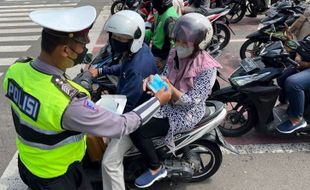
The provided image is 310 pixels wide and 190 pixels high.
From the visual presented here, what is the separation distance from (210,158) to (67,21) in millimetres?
2347

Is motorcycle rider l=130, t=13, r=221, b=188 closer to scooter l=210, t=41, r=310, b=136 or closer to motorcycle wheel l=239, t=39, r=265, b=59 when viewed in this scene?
scooter l=210, t=41, r=310, b=136

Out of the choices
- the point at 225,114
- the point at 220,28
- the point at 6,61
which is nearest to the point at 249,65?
the point at 225,114

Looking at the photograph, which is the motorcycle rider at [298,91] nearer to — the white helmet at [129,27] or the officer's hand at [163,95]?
the white helmet at [129,27]

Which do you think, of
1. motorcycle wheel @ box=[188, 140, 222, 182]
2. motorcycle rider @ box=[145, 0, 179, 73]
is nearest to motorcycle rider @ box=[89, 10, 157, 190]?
motorcycle wheel @ box=[188, 140, 222, 182]

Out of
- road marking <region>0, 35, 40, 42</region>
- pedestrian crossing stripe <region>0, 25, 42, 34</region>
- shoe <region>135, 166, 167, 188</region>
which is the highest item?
shoe <region>135, 166, 167, 188</region>

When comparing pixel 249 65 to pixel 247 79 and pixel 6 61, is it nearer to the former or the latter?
pixel 247 79

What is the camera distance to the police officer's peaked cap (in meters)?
2.18

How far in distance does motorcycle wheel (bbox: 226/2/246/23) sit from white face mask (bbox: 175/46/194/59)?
7.66 m

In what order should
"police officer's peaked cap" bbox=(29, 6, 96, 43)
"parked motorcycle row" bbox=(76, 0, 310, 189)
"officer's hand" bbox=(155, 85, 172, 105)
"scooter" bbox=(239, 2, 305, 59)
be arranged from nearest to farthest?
1. "police officer's peaked cap" bbox=(29, 6, 96, 43)
2. "officer's hand" bbox=(155, 85, 172, 105)
3. "parked motorcycle row" bbox=(76, 0, 310, 189)
4. "scooter" bbox=(239, 2, 305, 59)

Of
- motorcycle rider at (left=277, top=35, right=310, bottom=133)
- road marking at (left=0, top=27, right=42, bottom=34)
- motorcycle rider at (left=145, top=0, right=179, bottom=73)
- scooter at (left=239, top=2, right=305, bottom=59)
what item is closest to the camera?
motorcycle rider at (left=277, top=35, right=310, bottom=133)

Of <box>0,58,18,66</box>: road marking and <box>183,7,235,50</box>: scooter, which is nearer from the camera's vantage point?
<box>183,7,235,50</box>: scooter

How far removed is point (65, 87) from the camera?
229 cm

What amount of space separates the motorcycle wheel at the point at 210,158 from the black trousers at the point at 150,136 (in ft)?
1.24

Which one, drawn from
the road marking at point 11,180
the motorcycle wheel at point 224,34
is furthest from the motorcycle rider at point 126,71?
the motorcycle wheel at point 224,34
